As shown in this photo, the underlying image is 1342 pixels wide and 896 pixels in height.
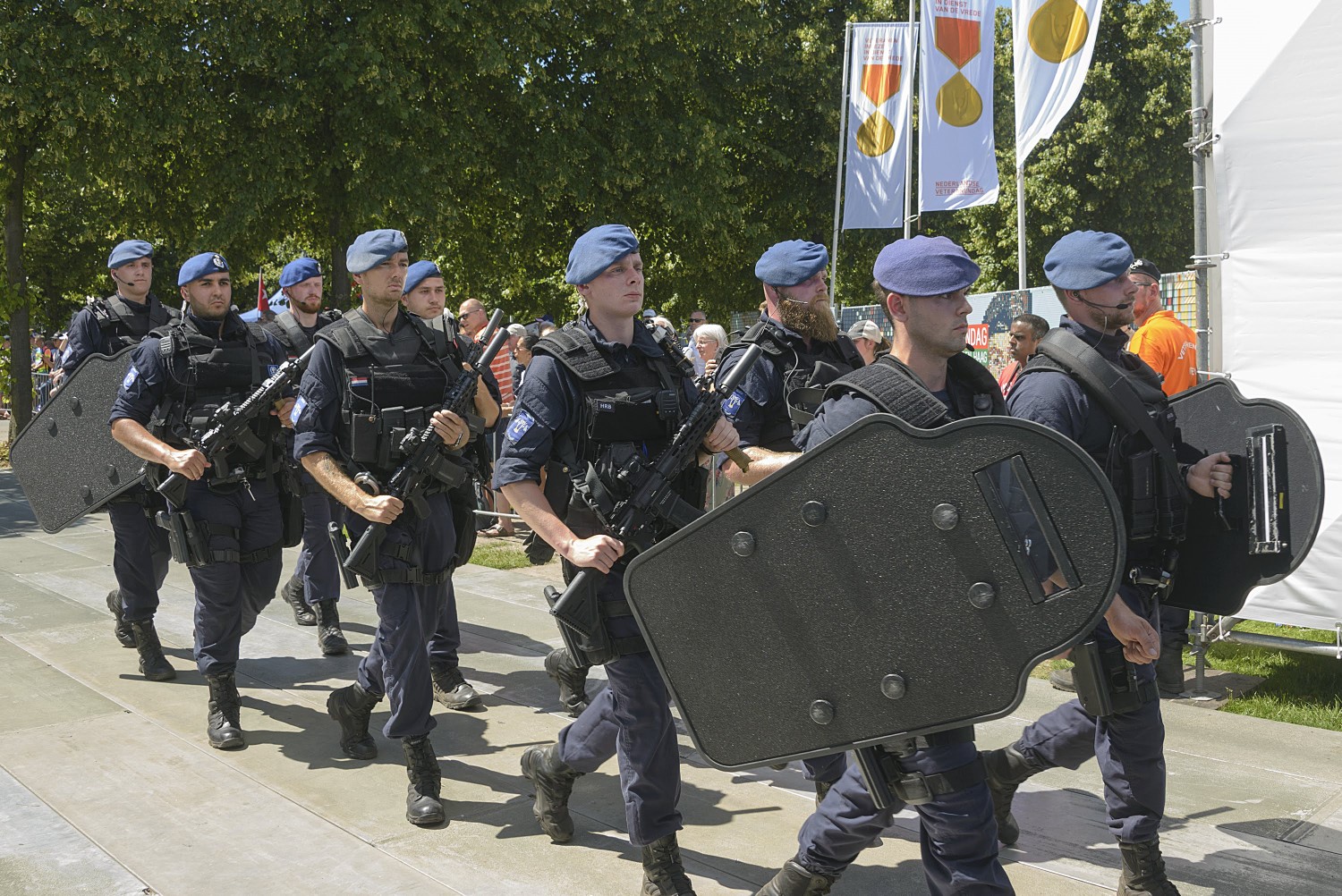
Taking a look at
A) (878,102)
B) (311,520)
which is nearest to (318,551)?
(311,520)

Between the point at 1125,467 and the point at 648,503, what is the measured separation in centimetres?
144

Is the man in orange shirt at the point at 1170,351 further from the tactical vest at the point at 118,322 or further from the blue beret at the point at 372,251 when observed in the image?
the tactical vest at the point at 118,322

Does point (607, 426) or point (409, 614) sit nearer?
point (607, 426)

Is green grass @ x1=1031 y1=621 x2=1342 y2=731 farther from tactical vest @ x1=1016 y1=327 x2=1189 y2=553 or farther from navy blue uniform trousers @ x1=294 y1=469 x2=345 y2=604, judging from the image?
navy blue uniform trousers @ x1=294 y1=469 x2=345 y2=604

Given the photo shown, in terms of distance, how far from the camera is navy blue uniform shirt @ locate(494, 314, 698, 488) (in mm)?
3719

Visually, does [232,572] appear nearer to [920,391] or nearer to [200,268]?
[200,268]

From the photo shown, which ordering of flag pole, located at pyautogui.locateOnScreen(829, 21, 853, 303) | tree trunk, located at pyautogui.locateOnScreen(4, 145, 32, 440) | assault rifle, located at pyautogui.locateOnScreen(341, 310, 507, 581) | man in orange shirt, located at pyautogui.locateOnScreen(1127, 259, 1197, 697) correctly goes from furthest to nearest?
1. flag pole, located at pyautogui.locateOnScreen(829, 21, 853, 303)
2. tree trunk, located at pyautogui.locateOnScreen(4, 145, 32, 440)
3. man in orange shirt, located at pyautogui.locateOnScreen(1127, 259, 1197, 697)
4. assault rifle, located at pyautogui.locateOnScreen(341, 310, 507, 581)

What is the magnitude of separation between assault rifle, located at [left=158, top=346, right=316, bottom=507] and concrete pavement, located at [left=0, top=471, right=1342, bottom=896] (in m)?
1.16

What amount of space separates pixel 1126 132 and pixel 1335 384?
27.1 meters

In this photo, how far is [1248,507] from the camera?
373 centimetres

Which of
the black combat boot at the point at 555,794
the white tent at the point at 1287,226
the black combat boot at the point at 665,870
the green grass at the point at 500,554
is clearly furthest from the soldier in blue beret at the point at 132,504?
the white tent at the point at 1287,226

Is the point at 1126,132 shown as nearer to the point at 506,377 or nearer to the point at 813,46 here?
the point at 813,46

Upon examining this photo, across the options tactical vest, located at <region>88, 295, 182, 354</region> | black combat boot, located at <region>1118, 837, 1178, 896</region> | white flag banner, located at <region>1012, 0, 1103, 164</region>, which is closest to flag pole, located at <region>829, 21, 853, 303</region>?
white flag banner, located at <region>1012, 0, 1103, 164</region>

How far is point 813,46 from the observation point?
83.3ft
